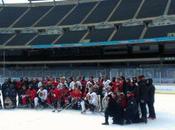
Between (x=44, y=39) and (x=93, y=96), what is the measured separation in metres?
27.2

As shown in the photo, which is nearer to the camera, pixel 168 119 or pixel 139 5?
pixel 168 119

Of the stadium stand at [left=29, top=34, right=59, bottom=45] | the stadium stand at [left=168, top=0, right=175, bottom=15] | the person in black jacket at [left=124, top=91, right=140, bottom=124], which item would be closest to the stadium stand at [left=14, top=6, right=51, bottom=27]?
the stadium stand at [left=29, top=34, right=59, bottom=45]

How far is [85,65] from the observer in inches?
1575

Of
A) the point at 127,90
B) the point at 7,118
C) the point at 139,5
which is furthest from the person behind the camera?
the point at 139,5

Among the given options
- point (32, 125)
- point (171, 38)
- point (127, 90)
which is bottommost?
point (32, 125)

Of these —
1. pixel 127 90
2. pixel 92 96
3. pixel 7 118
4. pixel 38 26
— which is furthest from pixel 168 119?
pixel 38 26

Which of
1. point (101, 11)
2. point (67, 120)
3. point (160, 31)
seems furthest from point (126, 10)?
point (67, 120)

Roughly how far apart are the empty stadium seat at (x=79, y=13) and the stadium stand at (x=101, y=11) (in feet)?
3.25

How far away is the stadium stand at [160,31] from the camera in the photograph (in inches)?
1389

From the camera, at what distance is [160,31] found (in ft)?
120

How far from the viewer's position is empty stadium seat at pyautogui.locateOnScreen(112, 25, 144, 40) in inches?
1491

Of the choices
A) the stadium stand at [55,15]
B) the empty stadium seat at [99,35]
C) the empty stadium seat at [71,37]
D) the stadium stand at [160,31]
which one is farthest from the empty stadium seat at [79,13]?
the stadium stand at [160,31]

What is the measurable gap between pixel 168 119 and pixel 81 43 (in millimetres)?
24538

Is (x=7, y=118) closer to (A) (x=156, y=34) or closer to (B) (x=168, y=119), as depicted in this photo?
(B) (x=168, y=119)
